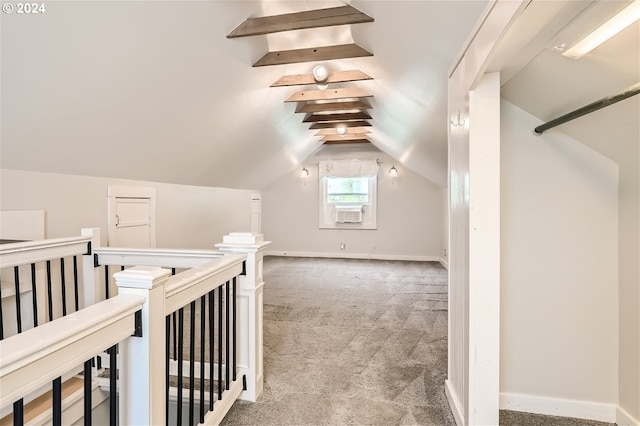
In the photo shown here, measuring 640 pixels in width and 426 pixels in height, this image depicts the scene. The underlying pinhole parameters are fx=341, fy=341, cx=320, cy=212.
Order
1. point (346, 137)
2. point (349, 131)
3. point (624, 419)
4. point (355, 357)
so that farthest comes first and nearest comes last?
point (346, 137) < point (349, 131) < point (355, 357) < point (624, 419)

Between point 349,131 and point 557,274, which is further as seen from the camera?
point 349,131

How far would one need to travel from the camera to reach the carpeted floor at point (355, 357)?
1772 millimetres

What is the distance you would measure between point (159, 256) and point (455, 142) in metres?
1.77

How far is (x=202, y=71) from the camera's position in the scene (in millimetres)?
2320

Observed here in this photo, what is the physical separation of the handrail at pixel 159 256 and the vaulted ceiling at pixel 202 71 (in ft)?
2.50

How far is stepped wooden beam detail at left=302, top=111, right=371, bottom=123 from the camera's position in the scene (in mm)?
4195

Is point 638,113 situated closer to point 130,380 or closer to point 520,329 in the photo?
point 520,329

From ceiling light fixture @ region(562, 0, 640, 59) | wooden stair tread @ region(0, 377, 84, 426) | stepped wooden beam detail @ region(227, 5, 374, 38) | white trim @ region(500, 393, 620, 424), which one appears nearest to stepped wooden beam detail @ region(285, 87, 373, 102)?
stepped wooden beam detail @ region(227, 5, 374, 38)

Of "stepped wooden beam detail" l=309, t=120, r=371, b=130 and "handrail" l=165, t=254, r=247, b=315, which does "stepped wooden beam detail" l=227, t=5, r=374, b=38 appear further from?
"stepped wooden beam detail" l=309, t=120, r=371, b=130

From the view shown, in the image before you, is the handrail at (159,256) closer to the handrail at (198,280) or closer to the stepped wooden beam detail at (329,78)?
the handrail at (198,280)

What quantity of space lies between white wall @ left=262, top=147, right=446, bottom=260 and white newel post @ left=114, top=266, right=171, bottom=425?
18.4 feet

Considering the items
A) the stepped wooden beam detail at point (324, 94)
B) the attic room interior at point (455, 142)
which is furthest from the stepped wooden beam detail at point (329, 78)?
the stepped wooden beam detail at point (324, 94)

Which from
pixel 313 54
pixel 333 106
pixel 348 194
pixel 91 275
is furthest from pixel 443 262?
pixel 91 275

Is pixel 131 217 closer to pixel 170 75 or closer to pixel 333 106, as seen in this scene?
pixel 170 75
